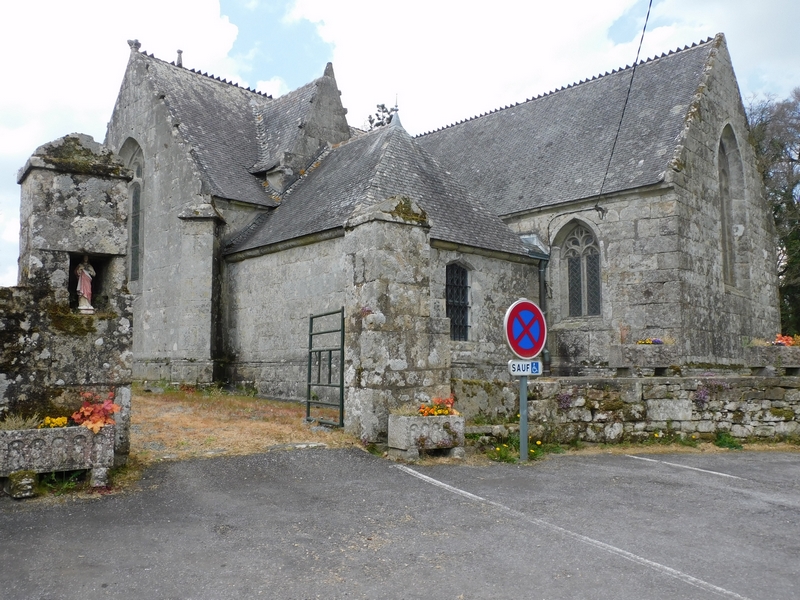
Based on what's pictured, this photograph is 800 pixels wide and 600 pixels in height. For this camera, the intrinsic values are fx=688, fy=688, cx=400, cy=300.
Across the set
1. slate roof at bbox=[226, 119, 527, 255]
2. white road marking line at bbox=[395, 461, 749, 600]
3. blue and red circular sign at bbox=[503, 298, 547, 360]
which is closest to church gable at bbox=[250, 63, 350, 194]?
slate roof at bbox=[226, 119, 527, 255]

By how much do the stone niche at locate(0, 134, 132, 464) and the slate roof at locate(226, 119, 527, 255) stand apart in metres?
7.06

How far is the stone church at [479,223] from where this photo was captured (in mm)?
15133

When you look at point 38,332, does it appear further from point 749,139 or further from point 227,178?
point 749,139

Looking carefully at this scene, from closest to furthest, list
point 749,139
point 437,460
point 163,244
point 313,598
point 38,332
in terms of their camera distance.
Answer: point 313,598 < point 38,332 < point 437,460 < point 163,244 < point 749,139

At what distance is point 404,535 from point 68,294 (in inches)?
158

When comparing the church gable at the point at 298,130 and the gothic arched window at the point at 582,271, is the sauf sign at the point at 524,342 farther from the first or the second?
the church gable at the point at 298,130

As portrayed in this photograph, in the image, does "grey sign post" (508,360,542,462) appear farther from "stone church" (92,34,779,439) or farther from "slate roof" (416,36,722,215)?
"slate roof" (416,36,722,215)

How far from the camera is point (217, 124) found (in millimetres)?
19719

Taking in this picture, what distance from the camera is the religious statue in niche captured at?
6.64 m

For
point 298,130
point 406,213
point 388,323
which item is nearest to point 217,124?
point 298,130

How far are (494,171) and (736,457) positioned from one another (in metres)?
12.8

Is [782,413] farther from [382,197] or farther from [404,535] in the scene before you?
[382,197]

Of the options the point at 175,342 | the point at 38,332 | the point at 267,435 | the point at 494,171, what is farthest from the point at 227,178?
the point at 38,332

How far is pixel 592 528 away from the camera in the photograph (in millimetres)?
5234
